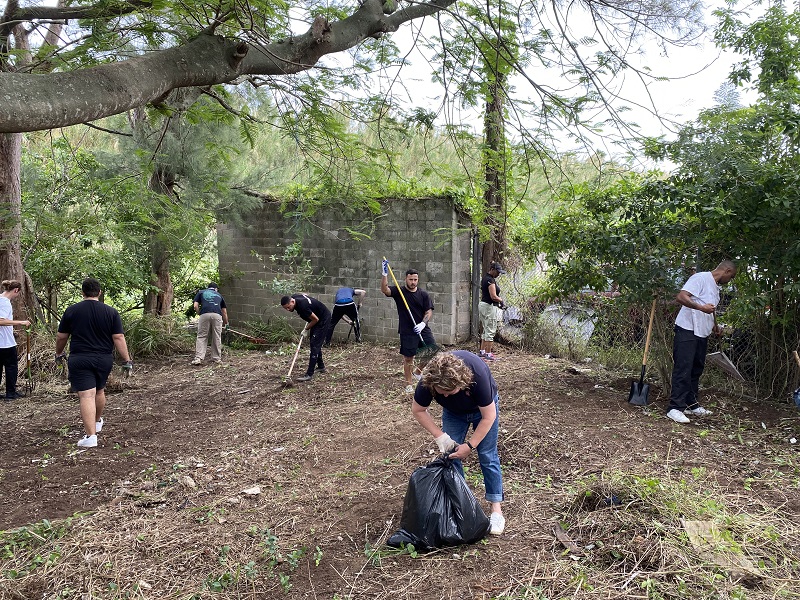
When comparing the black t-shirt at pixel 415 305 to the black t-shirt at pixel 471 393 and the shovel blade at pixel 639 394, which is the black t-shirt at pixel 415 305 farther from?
the black t-shirt at pixel 471 393

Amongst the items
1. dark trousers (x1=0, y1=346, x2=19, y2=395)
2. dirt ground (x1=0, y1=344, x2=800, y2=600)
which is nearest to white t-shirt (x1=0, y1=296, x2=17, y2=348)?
dark trousers (x1=0, y1=346, x2=19, y2=395)

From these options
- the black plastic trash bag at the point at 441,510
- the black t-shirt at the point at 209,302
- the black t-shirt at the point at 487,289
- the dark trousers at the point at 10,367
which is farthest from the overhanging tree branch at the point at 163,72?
the black t-shirt at the point at 209,302

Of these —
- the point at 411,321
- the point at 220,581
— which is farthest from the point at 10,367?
the point at 220,581

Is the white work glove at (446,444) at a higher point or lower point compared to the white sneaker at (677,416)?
higher

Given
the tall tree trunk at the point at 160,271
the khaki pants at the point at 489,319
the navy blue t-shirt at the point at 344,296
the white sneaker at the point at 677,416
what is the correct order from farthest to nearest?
the tall tree trunk at the point at 160,271, the navy blue t-shirt at the point at 344,296, the khaki pants at the point at 489,319, the white sneaker at the point at 677,416

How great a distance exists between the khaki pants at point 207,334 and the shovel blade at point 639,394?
672 centimetres

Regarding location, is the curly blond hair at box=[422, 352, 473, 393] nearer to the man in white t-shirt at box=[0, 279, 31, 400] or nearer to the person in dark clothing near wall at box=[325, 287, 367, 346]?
the man in white t-shirt at box=[0, 279, 31, 400]

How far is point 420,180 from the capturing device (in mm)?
10828

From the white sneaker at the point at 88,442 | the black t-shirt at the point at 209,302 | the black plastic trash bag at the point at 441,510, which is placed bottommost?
the white sneaker at the point at 88,442

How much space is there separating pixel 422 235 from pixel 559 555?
7345 mm

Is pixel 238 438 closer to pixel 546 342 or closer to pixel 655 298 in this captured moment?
pixel 655 298

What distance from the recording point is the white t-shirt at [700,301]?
20.5 feet

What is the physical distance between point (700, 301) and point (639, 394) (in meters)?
1.22

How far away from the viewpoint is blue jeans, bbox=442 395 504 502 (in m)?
3.94
